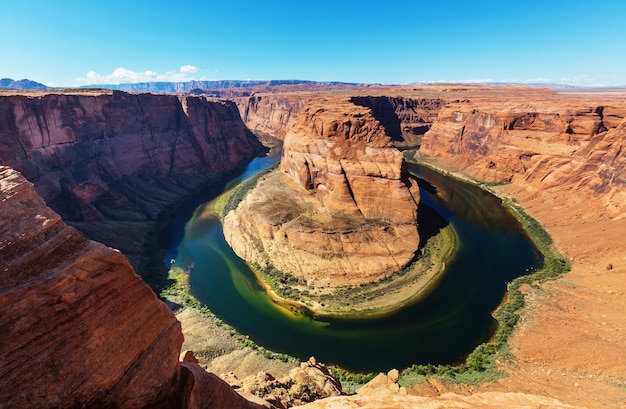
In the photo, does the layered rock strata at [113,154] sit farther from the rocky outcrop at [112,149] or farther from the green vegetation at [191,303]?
the green vegetation at [191,303]

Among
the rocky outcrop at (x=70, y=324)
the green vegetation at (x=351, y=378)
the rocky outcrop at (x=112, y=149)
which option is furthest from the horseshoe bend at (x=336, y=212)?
the rocky outcrop at (x=70, y=324)

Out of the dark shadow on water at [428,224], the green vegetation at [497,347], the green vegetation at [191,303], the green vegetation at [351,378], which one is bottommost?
the green vegetation at [351,378]

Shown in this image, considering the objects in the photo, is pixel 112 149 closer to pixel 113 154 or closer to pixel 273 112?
pixel 113 154

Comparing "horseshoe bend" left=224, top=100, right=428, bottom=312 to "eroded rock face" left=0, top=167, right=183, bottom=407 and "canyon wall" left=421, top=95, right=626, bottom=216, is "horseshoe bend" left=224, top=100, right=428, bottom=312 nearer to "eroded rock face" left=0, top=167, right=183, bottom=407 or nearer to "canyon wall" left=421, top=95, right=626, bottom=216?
"eroded rock face" left=0, top=167, right=183, bottom=407

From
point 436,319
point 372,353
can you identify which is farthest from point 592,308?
point 372,353

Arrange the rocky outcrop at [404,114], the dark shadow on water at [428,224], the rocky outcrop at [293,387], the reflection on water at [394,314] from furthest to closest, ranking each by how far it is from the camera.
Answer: the rocky outcrop at [404,114], the dark shadow on water at [428,224], the reflection on water at [394,314], the rocky outcrop at [293,387]
